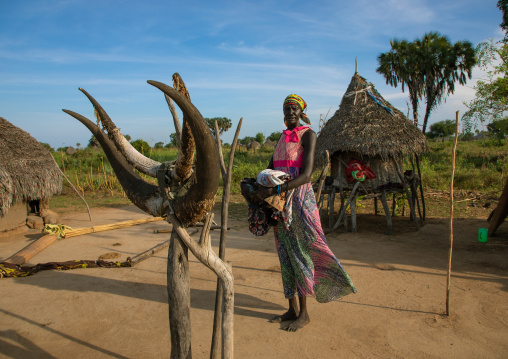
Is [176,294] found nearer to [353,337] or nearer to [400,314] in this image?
[353,337]

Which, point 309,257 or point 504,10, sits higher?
point 504,10

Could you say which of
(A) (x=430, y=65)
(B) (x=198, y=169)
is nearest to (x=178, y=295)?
(B) (x=198, y=169)

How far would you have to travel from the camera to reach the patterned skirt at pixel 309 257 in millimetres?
2824

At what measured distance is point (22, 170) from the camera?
20.9 feet

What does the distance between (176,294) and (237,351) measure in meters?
0.98

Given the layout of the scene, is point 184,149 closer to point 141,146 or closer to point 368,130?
point 368,130

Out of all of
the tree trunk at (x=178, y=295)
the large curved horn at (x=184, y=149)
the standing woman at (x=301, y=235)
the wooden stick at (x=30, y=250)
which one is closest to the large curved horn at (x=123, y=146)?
the large curved horn at (x=184, y=149)

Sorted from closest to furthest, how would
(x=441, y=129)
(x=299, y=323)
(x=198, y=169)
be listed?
(x=198, y=169) → (x=299, y=323) → (x=441, y=129)

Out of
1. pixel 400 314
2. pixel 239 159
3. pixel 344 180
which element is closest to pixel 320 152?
pixel 344 180

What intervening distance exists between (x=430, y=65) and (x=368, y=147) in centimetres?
1556

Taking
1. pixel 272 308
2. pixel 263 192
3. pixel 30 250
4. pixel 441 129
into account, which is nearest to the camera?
pixel 263 192

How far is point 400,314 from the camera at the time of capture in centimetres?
319

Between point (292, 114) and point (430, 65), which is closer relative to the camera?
point (292, 114)

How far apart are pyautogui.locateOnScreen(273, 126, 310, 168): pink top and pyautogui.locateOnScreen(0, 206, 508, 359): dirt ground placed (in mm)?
1460
